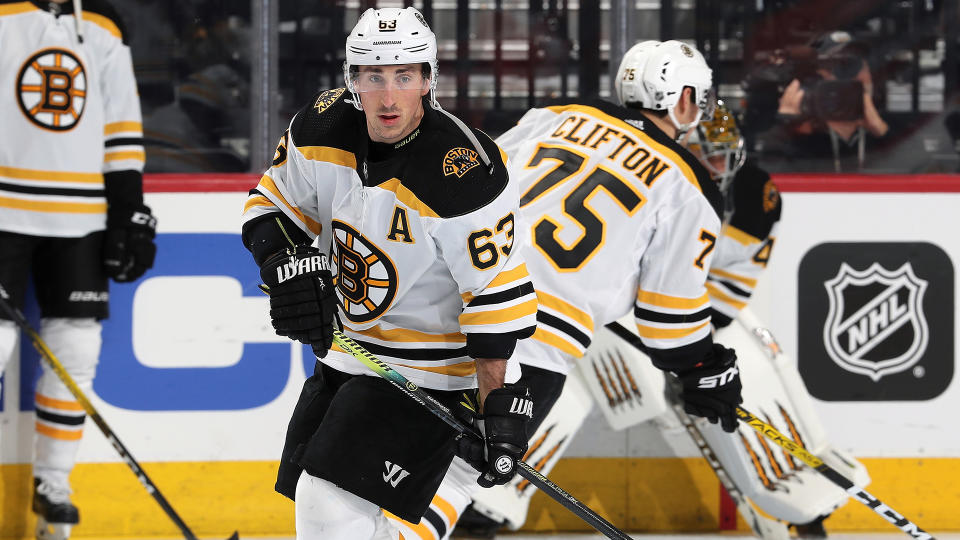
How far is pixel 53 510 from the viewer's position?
302 cm

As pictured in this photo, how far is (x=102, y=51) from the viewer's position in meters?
3.09

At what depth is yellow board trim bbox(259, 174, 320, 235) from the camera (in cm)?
206

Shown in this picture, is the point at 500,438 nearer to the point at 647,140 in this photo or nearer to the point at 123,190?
the point at 647,140

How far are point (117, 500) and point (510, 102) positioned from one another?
1.52 meters

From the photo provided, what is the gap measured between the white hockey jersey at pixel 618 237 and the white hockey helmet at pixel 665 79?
6.5 inches

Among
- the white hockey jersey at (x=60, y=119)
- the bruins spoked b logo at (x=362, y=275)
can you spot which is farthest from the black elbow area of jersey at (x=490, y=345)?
the white hockey jersey at (x=60, y=119)

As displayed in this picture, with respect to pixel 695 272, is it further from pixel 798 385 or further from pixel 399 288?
pixel 798 385

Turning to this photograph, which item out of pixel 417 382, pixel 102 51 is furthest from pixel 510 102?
pixel 417 382

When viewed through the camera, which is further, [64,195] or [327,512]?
[64,195]

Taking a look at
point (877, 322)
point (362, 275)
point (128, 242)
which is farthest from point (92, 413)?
point (877, 322)

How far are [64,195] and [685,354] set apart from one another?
1.60 meters

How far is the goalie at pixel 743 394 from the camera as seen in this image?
302 centimetres

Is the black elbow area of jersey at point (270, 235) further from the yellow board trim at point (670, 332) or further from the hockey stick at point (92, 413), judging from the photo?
the hockey stick at point (92, 413)

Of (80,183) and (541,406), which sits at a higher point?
(80,183)
